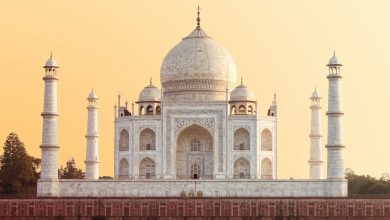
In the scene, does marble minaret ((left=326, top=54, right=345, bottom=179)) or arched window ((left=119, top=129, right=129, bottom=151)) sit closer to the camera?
marble minaret ((left=326, top=54, right=345, bottom=179))

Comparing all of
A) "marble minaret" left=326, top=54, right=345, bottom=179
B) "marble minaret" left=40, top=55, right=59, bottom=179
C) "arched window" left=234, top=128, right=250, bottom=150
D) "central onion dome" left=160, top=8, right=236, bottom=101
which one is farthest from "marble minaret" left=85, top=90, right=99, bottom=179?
"marble minaret" left=326, top=54, right=345, bottom=179

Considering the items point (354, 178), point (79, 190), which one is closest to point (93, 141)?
point (79, 190)

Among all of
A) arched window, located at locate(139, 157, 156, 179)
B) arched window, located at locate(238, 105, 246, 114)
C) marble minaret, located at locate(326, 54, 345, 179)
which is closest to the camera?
marble minaret, located at locate(326, 54, 345, 179)

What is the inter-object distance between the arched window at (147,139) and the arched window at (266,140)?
18.1ft

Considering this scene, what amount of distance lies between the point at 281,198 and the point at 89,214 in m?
8.54

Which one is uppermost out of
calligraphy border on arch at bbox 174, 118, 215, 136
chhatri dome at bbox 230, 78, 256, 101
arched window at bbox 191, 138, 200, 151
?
chhatri dome at bbox 230, 78, 256, 101

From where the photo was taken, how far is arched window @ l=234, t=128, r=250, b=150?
5134 cm

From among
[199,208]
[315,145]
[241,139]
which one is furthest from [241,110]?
[199,208]

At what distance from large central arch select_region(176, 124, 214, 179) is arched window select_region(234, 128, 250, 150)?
134 cm

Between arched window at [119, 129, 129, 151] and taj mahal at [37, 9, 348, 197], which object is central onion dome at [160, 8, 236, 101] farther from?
arched window at [119, 129, 129, 151]

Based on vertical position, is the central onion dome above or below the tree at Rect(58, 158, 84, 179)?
above

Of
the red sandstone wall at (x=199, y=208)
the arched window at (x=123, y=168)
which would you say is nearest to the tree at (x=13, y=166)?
the arched window at (x=123, y=168)

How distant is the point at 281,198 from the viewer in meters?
45.7

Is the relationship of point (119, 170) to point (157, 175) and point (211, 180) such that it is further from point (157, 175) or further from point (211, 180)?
point (211, 180)
